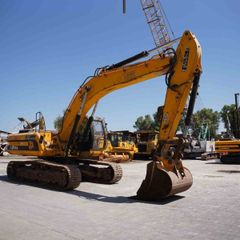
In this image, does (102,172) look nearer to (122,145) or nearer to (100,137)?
(100,137)

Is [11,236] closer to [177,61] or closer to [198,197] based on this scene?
[198,197]

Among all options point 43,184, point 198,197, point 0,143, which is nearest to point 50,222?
point 198,197

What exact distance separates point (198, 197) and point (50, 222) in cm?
457

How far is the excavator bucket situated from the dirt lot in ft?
1.00

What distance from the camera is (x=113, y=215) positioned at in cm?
754

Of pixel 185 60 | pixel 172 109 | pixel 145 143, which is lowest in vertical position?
pixel 145 143

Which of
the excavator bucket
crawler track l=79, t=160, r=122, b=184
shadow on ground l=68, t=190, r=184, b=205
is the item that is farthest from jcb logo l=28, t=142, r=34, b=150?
the excavator bucket

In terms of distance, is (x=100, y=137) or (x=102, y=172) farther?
(x=100, y=137)

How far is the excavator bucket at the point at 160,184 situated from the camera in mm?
8781

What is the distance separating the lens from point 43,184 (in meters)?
12.2

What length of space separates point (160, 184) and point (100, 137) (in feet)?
16.0

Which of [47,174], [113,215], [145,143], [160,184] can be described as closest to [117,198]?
[160,184]

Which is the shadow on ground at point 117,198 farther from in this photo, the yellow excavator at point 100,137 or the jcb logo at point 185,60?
the jcb logo at point 185,60

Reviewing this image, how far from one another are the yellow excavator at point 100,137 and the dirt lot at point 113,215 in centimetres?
57
